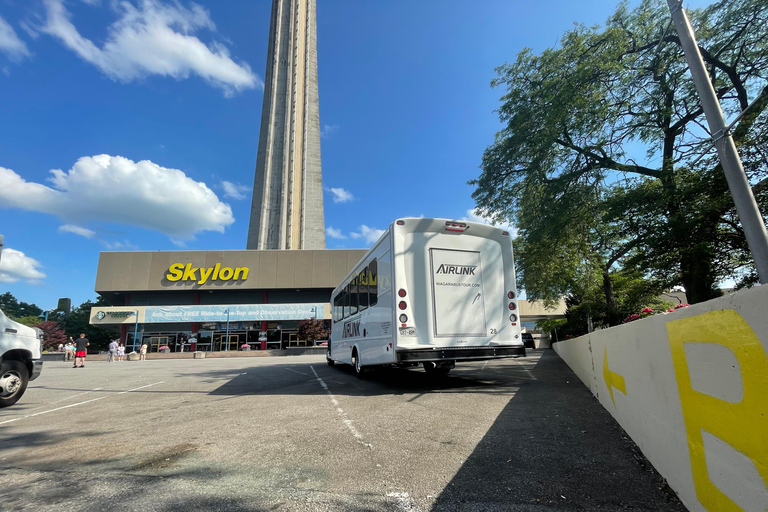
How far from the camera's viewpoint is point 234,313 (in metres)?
48.9

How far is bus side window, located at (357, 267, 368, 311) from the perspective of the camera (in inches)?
411

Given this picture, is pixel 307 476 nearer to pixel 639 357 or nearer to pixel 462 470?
pixel 462 470

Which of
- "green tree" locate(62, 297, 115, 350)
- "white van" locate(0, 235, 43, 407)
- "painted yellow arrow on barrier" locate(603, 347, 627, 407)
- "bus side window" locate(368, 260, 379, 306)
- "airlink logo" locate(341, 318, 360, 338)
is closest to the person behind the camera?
"painted yellow arrow on barrier" locate(603, 347, 627, 407)

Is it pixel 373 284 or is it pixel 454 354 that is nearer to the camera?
pixel 454 354

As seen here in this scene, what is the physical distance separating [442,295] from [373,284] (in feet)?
6.49

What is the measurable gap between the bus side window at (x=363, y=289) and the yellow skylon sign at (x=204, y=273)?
43.5m

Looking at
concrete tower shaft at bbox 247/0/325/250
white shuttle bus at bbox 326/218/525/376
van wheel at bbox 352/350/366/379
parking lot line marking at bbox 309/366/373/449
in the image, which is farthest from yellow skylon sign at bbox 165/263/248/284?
parking lot line marking at bbox 309/366/373/449

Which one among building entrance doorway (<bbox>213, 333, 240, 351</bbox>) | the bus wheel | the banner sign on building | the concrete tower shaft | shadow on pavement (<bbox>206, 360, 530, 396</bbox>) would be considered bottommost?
shadow on pavement (<bbox>206, 360, 530, 396</bbox>)

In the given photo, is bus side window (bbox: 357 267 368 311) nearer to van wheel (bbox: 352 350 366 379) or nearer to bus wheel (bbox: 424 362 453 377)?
van wheel (bbox: 352 350 366 379)

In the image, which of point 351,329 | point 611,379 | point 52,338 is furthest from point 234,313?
point 611,379

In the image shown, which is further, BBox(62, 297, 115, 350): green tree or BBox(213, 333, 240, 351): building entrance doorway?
BBox(62, 297, 115, 350): green tree

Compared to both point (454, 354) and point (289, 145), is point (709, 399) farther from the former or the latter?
point (289, 145)

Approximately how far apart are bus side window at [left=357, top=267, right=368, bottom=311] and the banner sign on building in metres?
39.5

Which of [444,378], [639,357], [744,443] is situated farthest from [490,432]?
[444,378]
